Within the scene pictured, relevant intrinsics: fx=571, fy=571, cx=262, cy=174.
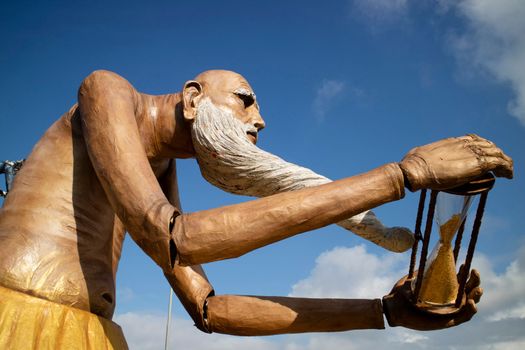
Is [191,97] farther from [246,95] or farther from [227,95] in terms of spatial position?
[246,95]

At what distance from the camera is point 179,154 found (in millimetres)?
3479

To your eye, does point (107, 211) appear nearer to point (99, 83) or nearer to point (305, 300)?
point (99, 83)

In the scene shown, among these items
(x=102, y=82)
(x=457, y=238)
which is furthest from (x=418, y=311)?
(x=102, y=82)

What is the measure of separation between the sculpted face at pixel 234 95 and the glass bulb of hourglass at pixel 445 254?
1212mm

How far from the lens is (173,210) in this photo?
2455 mm

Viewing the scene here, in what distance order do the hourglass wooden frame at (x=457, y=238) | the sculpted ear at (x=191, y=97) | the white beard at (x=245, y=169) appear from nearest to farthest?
the hourglass wooden frame at (x=457, y=238)
the white beard at (x=245, y=169)
the sculpted ear at (x=191, y=97)

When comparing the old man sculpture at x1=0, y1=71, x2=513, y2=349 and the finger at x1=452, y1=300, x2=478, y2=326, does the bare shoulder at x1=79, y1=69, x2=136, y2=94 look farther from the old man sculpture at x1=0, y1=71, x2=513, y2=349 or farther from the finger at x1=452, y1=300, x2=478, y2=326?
the finger at x1=452, y1=300, x2=478, y2=326

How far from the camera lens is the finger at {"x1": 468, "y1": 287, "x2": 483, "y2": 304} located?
120 inches

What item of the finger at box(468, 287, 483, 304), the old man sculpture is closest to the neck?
the old man sculpture

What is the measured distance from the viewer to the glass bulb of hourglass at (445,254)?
2824mm

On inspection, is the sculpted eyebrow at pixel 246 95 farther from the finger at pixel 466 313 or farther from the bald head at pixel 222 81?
the finger at pixel 466 313

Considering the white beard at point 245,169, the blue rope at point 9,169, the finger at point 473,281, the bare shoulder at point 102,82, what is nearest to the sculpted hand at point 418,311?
the finger at point 473,281

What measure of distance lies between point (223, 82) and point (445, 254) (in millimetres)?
1626

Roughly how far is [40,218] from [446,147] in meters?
1.98
